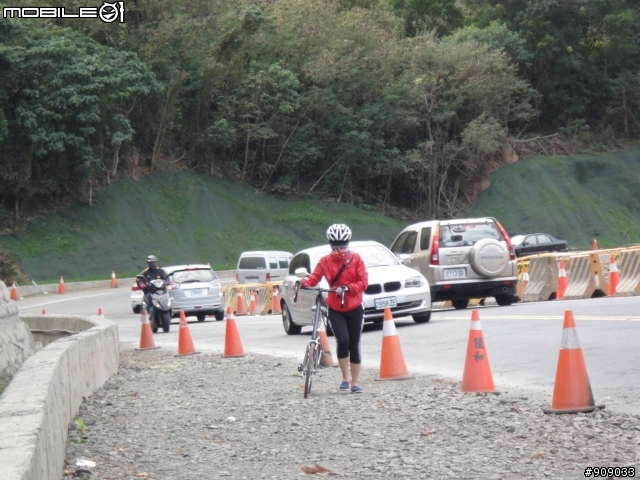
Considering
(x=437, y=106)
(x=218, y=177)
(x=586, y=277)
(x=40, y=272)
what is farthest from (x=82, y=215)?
(x=586, y=277)

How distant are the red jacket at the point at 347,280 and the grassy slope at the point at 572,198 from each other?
4995 cm

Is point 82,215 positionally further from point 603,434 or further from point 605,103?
point 603,434

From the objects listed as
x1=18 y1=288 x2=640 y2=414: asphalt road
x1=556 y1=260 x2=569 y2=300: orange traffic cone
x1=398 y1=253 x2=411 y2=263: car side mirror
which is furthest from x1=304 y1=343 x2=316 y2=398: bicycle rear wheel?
x1=556 y1=260 x2=569 y2=300: orange traffic cone

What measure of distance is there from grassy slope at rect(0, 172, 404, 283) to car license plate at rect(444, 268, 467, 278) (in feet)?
94.0

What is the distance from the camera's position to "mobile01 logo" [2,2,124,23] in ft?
142

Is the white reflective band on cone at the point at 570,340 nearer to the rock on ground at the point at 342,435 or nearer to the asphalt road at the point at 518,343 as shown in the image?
the rock on ground at the point at 342,435

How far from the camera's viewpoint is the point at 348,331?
10664mm

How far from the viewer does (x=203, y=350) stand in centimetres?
1795

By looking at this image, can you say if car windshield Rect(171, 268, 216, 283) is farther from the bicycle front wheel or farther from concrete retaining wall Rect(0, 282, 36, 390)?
the bicycle front wheel

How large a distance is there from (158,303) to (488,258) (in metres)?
7.75

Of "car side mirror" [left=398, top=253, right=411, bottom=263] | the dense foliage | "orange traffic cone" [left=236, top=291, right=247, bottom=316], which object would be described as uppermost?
the dense foliage

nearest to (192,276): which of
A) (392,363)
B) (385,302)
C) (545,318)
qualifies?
(385,302)

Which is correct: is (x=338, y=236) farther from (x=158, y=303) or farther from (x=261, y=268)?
(x=261, y=268)

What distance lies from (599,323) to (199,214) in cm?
4065
